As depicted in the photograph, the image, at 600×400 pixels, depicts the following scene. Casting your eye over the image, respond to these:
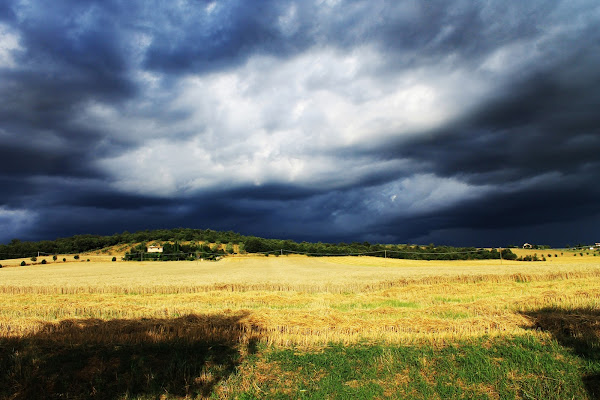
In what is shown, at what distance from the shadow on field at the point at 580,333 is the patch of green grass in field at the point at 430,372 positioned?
0.13 meters

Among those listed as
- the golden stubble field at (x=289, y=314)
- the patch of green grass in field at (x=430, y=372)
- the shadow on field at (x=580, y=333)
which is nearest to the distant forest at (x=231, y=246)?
the golden stubble field at (x=289, y=314)

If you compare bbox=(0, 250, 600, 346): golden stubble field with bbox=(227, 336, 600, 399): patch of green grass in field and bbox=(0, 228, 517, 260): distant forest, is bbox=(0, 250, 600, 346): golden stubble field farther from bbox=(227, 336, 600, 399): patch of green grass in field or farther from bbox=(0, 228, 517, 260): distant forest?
bbox=(0, 228, 517, 260): distant forest

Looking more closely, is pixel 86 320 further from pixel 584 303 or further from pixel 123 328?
pixel 584 303

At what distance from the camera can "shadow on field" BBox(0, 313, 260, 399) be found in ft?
29.7

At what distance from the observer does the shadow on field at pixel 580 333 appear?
9.02 meters

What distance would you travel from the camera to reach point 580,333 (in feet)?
37.6

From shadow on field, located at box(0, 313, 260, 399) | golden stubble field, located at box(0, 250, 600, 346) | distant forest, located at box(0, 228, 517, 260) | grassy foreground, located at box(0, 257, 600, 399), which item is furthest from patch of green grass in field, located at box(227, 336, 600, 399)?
distant forest, located at box(0, 228, 517, 260)

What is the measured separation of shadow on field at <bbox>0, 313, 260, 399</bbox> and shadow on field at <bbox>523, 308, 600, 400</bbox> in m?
9.04

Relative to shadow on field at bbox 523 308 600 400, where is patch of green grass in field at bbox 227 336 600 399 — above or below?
below

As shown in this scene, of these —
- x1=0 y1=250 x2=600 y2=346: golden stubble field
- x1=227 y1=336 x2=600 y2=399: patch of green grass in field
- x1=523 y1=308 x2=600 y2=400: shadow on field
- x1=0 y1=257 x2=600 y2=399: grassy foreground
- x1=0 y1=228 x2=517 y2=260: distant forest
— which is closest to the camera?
x1=227 y1=336 x2=600 y2=399: patch of green grass in field

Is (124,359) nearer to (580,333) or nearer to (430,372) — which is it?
(430,372)

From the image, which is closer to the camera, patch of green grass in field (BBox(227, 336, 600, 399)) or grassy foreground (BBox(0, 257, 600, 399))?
patch of green grass in field (BBox(227, 336, 600, 399))

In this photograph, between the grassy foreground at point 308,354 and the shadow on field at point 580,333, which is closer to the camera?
the grassy foreground at point 308,354

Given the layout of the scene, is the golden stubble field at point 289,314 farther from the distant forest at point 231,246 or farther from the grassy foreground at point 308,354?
the distant forest at point 231,246
